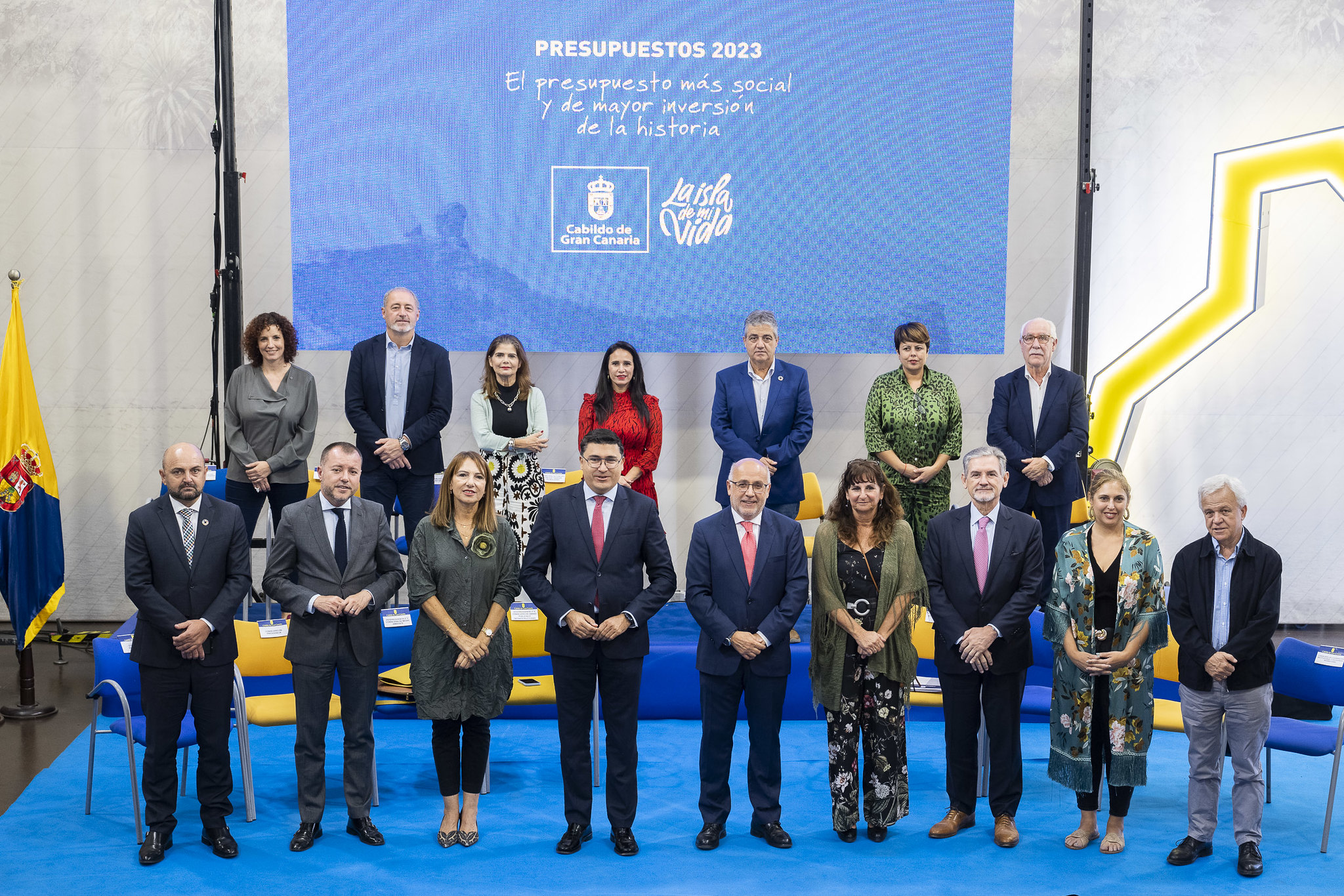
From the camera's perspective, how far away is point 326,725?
4.47 m

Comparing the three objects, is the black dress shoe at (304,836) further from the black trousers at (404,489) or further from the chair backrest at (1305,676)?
the chair backrest at (1305,676)

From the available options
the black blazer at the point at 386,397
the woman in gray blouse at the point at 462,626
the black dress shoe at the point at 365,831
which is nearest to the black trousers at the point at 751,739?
the woman in gray blouse at the point at 462,626

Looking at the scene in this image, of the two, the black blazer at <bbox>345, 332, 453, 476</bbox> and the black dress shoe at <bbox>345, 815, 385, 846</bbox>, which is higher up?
the black blazer at <bbox>345, 332, 453, 476</bbox>

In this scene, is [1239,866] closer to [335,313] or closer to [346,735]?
[346,735]

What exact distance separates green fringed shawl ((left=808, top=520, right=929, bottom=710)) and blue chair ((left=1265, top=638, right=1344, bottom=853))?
4.54 feet

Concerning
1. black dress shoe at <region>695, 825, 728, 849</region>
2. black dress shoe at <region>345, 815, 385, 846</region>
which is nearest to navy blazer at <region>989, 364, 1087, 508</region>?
black dress shoe at <region>695, 825, 728, 849</region>

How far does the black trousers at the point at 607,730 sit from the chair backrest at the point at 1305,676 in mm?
2646

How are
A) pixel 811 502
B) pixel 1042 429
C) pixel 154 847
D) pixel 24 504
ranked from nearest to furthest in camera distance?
pixel 154 847
pixel 1042 429
pixel 24 504
pixel 811 502

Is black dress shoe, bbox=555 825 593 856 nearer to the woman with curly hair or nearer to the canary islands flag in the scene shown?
the woman with curly hair

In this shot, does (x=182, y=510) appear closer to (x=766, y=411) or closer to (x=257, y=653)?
(x=257, y=653)

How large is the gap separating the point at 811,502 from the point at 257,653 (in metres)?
3.28

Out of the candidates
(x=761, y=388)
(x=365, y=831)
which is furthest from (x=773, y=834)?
(x=761, y=388)

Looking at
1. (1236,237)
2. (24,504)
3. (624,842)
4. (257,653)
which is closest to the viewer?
(624,842)

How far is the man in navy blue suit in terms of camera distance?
Result: 613 centimetres
